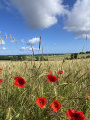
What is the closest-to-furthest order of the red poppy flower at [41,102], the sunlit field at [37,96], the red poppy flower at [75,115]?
the red poppy flower at [75,115], the red poppy flower at [41,102], the sunlit field at [37,96]

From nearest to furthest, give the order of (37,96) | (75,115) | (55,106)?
1. (75,115)
2. (55,106)
3. (37,96)

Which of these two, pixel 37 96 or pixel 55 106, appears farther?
pixel 37 96

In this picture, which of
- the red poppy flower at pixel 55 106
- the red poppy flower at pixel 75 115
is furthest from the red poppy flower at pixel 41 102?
the red poppy flower at pixel 75 115

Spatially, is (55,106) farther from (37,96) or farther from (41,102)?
(37,96)

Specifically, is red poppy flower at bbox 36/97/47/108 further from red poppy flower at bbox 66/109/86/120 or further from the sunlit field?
red poppy flower at bbox 66/109/86/120

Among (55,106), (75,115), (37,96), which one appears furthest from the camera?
(37,96)

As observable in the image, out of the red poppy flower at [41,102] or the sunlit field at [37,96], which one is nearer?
the red poppy flower at [41,102]

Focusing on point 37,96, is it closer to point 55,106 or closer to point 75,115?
point 55,106

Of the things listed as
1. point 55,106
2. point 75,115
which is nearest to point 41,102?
point 55,106

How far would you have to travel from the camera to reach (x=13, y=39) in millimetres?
2277

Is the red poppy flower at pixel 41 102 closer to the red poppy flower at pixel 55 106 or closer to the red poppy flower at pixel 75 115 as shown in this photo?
the red poppy flower at pixel 55 106

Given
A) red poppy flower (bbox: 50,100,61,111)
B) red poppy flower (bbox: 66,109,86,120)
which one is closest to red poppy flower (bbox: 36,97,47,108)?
red poppy flower (bbox: 50,100,61,111)

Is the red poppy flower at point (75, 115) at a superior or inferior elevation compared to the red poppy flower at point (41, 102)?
inferior

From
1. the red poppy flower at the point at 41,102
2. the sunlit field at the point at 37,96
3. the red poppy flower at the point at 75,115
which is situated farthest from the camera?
the sunlit field at the point at 37,96
